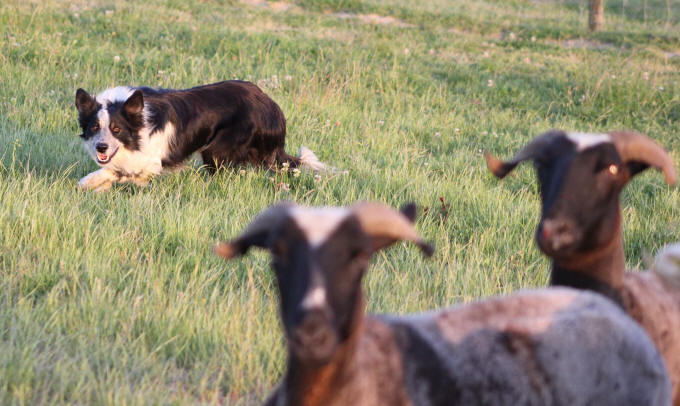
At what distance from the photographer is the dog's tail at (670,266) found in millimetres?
3176

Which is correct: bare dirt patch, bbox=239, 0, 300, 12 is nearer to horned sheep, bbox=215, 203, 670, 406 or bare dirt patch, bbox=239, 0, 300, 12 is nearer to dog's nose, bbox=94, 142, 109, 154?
dog's nose, bbox=94, 142, 109, 154

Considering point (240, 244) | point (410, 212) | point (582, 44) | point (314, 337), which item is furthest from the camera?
point (582, 44)

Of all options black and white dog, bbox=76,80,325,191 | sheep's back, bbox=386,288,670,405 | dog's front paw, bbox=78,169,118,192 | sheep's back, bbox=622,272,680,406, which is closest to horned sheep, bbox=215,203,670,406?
sheep's back, bbox=386,288,670,405

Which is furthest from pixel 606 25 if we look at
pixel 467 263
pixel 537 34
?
pixel 467 263

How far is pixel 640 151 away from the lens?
10.0 ft

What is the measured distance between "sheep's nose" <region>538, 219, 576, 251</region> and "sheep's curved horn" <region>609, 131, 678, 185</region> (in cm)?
48

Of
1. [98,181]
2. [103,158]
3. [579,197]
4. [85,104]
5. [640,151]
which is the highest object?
[640,151]

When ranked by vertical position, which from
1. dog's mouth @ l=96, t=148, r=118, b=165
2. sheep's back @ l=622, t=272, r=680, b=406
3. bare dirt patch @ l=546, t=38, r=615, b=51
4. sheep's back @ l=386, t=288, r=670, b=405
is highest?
sheep's back @ l=386, t=288, r=670, b=405

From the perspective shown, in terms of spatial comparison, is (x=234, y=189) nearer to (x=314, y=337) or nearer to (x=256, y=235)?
(x=256, y=235)

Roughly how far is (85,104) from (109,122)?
272 millimetres

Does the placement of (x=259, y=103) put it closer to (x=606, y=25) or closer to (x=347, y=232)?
(x=347, y=232)

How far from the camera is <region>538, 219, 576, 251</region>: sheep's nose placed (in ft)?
9.20

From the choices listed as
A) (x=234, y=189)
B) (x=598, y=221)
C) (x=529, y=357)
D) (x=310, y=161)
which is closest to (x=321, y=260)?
(x=529, y=357)

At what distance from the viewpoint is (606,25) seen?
75.2 feet
